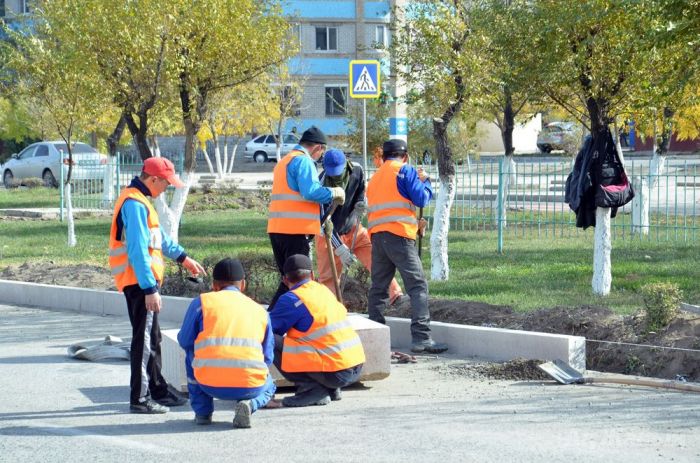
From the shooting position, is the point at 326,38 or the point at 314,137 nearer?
the point at 314,137

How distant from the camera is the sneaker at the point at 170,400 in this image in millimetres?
8125

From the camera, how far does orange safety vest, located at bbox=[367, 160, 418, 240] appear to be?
10367 mm

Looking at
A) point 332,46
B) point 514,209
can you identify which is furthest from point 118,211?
point 332,46

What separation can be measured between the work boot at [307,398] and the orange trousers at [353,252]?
3117 millimetres

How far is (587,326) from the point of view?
1001cm

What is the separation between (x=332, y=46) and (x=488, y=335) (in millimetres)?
50364

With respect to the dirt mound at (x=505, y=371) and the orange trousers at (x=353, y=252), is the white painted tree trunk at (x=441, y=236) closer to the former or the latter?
the orange trousers at (x=353, y=252)

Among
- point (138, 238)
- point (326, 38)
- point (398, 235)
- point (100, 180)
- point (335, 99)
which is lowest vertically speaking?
point (398, 235)

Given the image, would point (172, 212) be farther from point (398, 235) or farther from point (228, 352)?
point (228, 352)

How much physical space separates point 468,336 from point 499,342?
37cm

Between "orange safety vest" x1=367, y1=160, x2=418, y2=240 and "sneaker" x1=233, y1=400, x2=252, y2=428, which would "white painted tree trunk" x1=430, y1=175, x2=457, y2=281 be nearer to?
"orange safety vest" x1=367, y1=160, x2=418, y2=240

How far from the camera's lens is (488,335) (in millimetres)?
9945

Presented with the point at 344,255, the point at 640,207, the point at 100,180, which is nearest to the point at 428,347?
the point at 344,255

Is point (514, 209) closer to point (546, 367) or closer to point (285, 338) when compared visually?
point (546, 367)
